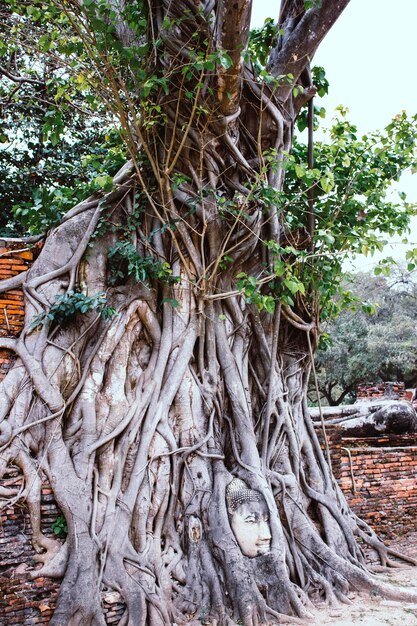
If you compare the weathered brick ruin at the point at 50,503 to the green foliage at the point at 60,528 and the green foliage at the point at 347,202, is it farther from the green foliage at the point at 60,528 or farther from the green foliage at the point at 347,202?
the green foliage at the point at 347,202

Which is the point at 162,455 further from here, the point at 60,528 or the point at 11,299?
the point at 11,299

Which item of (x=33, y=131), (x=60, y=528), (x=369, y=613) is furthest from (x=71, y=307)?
(x=33, y=131)

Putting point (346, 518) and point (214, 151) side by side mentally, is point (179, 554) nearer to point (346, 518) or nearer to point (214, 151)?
point (346, 518)

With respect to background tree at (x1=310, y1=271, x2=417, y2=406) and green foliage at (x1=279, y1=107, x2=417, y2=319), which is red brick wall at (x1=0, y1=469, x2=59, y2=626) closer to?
green foliage at (x1=279, y1=107, x2=417, y2=319)

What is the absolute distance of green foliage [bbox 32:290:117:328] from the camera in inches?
169

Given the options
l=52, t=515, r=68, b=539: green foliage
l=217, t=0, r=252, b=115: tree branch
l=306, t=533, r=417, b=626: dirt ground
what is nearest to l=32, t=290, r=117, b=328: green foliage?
l=52, t=515, r=68, b=539: green foliage

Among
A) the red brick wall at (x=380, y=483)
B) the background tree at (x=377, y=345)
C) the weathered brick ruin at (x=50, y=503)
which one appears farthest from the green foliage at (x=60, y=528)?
the background tree at (x=377, y=345)

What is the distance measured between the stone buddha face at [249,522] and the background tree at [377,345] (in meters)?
12.7

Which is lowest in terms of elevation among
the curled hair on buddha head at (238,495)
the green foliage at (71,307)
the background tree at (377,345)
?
the curled hair on buddha head at (238,495)

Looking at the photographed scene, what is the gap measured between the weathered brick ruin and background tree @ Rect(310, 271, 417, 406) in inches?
403

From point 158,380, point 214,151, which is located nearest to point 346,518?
point 158,380

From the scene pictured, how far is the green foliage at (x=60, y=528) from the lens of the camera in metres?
3.97

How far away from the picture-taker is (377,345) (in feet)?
56.7

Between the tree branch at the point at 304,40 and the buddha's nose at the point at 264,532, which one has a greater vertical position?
the tree branch at the point at 304,40
